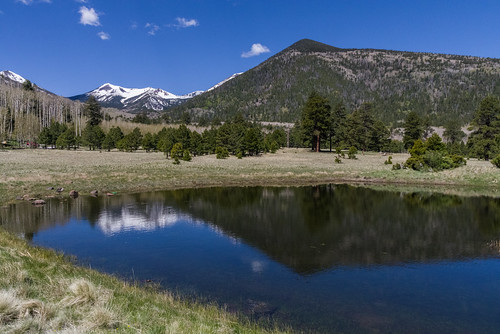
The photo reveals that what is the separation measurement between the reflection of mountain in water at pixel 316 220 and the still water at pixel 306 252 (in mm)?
106

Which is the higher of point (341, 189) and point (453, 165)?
point (453, 165)

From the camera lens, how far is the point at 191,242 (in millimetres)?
22078

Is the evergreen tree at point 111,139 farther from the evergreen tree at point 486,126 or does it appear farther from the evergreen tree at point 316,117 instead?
the evergreen tree at point 486,126

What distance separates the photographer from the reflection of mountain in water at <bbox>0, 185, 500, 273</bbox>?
20.5 metres

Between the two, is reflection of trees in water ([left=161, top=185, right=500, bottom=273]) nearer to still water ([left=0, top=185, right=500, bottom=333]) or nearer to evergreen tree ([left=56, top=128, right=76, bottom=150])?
still water ([left=0, top=185, right=500, bottom=333])

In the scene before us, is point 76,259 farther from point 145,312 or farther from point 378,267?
point 378,267

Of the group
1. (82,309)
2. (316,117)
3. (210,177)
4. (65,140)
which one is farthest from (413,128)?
(65,140)

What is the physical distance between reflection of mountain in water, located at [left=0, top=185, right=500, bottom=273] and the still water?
106mm

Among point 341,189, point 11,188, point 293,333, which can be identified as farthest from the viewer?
point 341,189

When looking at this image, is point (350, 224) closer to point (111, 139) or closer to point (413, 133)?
point (413, 133)

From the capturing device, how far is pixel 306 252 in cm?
2000

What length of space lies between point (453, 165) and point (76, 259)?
198 feet

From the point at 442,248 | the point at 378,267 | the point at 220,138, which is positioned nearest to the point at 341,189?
the point at 442,248

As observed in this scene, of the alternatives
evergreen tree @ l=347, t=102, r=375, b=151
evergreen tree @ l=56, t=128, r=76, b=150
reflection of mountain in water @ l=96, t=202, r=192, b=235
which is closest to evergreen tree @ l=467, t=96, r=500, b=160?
evergreen tree @ l=347, t=102, r=375, b=151
